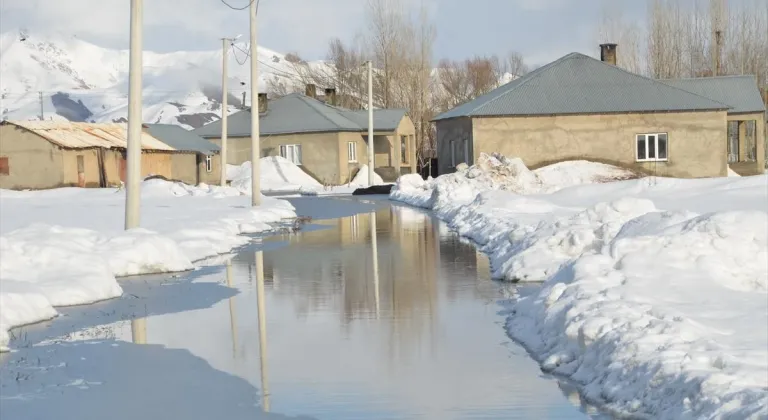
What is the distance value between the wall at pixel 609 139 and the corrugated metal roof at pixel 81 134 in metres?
18.8

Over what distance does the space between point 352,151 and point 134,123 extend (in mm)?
53869

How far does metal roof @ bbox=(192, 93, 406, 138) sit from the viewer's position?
7550 cm

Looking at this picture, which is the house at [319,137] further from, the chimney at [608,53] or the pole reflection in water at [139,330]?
the pole reflection in water at [139,330]

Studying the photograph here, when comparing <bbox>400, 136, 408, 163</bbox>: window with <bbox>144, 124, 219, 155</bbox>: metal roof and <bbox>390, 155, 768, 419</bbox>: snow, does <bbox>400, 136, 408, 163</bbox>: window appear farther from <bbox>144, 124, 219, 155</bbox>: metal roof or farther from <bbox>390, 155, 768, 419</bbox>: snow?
<bbox>390, 155, 768, 419</bbox>: snow

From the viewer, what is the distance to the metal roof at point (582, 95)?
53.2 meters

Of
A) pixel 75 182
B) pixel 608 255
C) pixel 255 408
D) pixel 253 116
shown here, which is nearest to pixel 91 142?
pixel 75 182

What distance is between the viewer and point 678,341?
361 inches

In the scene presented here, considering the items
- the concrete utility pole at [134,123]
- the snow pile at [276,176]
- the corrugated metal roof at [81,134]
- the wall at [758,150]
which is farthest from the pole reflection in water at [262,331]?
the snow pile at [276,176]

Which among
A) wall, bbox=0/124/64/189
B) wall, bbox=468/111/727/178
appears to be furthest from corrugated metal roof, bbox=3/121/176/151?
wall, bbox=468/111/727/178

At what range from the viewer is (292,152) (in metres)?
76.1

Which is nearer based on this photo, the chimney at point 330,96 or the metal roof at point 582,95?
the metal roof at point 582,95

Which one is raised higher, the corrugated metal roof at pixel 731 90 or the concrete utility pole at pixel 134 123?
the corrugated metal roof at pixel 731 90

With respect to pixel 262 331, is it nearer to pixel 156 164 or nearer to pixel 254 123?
pixel 254 123

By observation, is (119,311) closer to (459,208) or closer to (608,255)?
(608,255)
